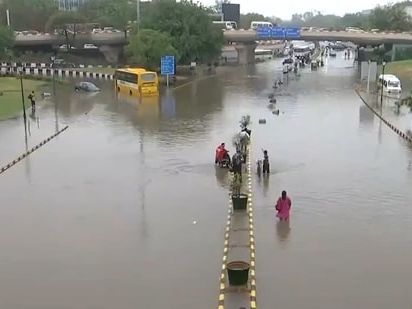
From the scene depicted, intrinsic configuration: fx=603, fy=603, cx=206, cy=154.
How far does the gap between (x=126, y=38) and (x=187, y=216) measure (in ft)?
188

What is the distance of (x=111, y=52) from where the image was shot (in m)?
73.8

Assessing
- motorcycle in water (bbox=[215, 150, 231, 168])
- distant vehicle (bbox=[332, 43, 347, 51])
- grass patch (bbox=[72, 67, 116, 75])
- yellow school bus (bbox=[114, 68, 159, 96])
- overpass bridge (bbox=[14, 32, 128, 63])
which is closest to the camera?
motorcycle in water (bbox=[215, 150, 231, 168])

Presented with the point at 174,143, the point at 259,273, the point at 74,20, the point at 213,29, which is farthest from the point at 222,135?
the point at 74,20

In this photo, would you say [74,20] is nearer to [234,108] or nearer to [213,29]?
[213,29]

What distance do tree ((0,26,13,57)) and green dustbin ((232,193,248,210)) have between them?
48.5 metres

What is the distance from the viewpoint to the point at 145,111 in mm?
36875

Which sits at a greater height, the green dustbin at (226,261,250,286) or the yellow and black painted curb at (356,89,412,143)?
the green dustbin at (226,261,250,286)

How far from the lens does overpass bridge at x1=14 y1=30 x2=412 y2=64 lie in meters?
71.1

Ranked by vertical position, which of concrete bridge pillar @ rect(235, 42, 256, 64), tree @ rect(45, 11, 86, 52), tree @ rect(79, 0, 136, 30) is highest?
tree @ rect(79, 0, 136, 30)

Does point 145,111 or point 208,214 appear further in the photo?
point 145,111

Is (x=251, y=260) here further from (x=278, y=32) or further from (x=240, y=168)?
(x=278, y=32)

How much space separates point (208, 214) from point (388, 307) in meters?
6.38

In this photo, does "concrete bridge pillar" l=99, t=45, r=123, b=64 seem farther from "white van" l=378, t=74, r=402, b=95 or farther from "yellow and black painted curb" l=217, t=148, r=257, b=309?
"yellow and black painted curb" l=217, t=148, r=257, b=309

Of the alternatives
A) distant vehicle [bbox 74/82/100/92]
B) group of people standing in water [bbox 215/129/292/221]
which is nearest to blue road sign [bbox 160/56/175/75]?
distant vehicle [bbox 74/82/100/92]
